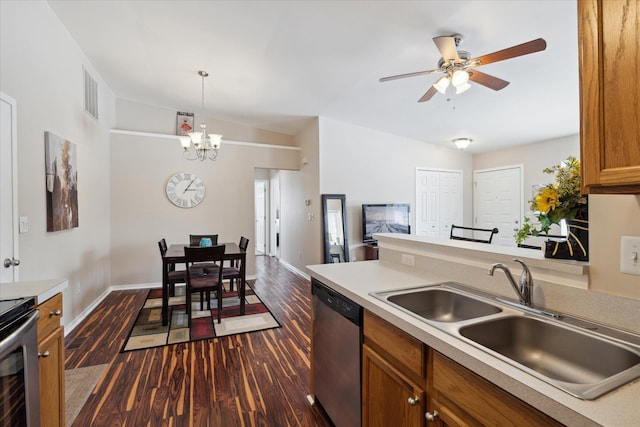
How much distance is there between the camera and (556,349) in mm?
1094

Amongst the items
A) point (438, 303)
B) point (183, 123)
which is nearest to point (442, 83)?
point (438, 303)

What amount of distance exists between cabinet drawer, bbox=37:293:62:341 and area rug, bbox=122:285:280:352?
5.15ft

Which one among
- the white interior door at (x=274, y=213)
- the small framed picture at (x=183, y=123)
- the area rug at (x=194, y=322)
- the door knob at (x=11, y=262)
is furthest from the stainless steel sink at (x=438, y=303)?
the white interior door at (x=274, y=213)

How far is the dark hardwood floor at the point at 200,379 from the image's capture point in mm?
1971

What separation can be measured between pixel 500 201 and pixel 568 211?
5.59 meters

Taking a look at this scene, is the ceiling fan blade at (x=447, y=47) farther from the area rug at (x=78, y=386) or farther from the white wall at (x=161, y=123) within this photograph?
the white wall at (x=161, y=123)

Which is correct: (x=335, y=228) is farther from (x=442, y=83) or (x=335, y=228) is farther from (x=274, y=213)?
(x=274, y=213)

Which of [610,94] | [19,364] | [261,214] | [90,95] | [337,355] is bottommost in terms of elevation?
[337,355]

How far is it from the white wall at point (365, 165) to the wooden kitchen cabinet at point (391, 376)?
3.85m

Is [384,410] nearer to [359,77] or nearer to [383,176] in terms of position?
[359,77]

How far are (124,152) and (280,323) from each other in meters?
3.77

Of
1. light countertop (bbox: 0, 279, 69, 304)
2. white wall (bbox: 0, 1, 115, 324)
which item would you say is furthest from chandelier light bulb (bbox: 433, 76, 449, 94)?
white wall (bbox: 0, 1, 115, 324)

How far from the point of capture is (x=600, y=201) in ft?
3.52

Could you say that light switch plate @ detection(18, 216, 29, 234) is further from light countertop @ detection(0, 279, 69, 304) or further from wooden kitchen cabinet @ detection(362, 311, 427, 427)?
wooden kitchen cabinet @ detection(362, 311, 427, 427)
